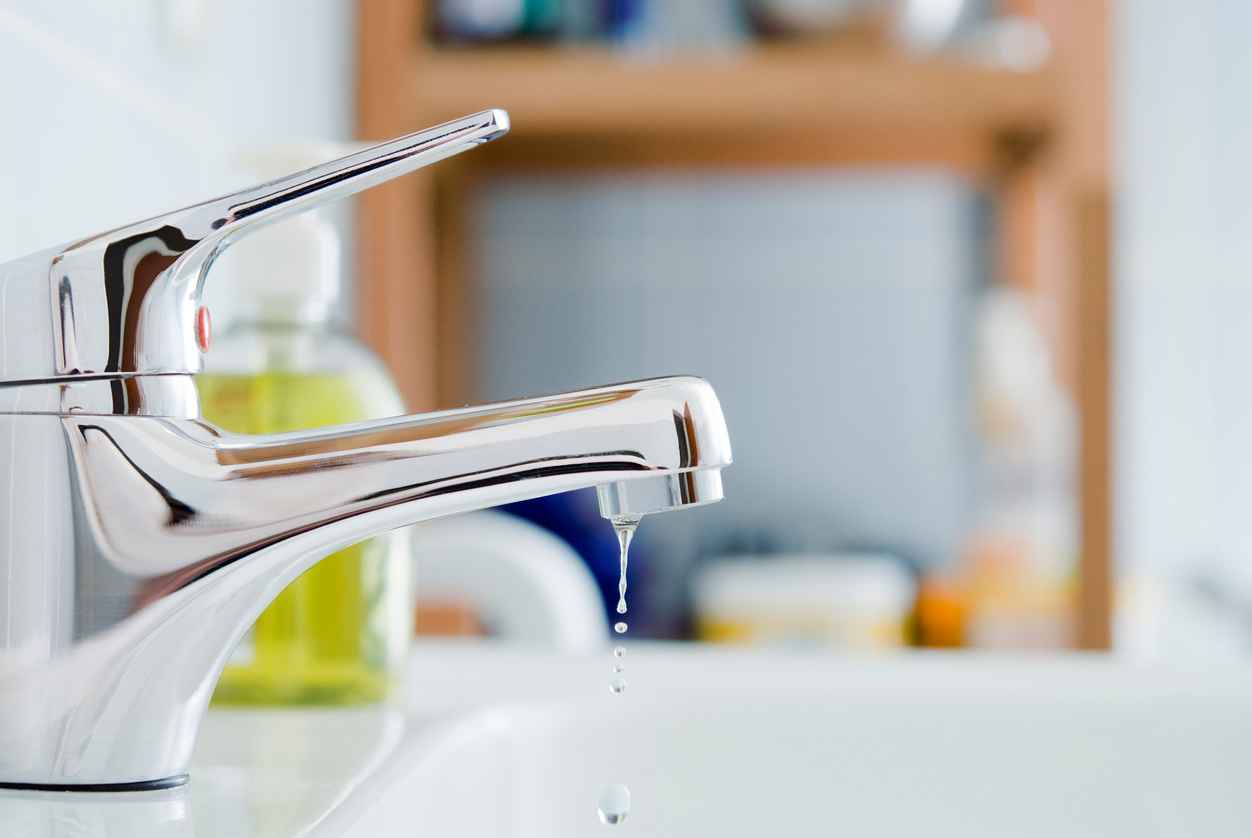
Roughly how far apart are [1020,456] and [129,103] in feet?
2.68

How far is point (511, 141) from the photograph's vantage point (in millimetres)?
975

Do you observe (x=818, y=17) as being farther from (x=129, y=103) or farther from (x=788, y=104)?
(x=129, y=103)

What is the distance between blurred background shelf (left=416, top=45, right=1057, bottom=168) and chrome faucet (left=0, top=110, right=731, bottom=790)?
1.84ft

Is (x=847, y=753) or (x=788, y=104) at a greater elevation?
(x=788, y=104)

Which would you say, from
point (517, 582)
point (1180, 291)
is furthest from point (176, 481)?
point (1180, 291)

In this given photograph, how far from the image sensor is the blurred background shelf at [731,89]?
792mm

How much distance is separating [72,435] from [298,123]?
0.46 m

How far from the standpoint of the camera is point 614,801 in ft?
1.30

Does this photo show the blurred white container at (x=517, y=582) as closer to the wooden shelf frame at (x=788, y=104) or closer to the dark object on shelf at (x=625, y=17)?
the wooden shelf frame at (x=788, y=104)

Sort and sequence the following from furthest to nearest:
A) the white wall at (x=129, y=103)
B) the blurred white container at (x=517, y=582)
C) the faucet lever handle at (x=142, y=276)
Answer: the blurred white container at (x=517, y=582) → the white wall at (x=129, y=103) → the faucet lever handle at (x=142, y=276)

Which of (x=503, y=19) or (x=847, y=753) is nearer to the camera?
(x=847, y=753)

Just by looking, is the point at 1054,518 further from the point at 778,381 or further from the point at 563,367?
the point at 563,367

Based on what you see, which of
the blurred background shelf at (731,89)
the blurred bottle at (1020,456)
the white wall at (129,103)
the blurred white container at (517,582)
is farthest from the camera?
the blurred bottle at (1020,456)

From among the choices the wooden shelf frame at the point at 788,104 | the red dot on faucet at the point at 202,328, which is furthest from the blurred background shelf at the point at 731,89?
the red dot on faucet at the point at 202,328
